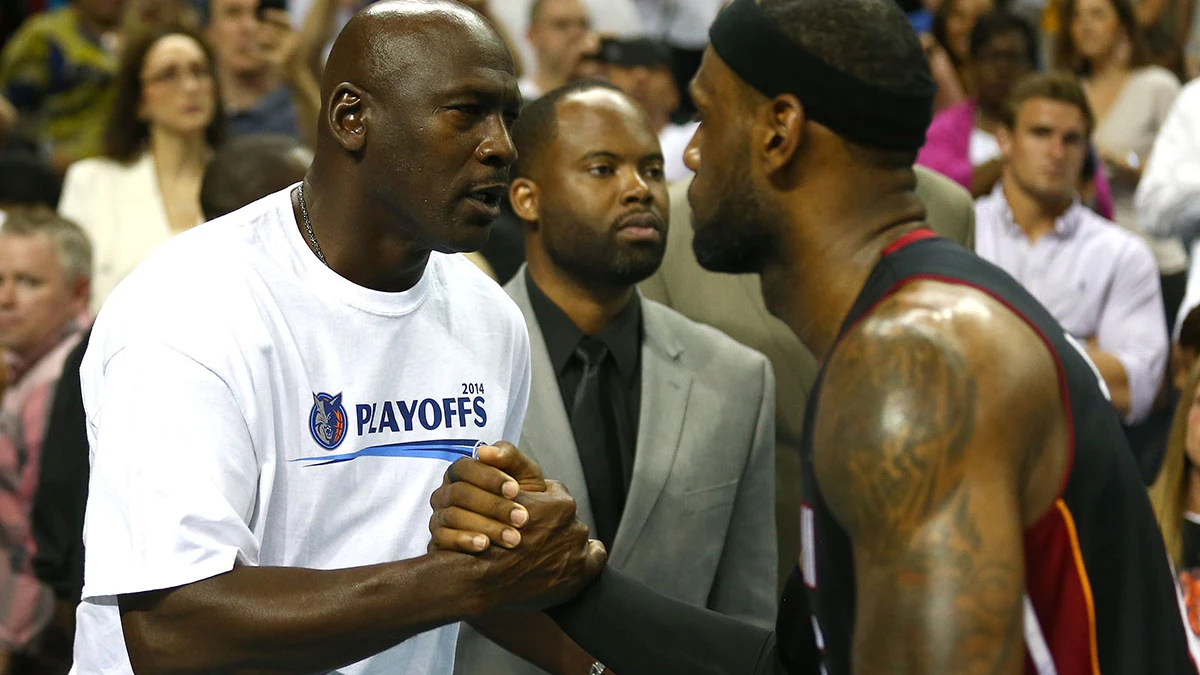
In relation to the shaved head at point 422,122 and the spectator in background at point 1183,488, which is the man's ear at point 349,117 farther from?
the spectator in background at point 1183,488

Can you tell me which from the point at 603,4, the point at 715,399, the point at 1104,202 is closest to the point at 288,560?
the point at 715,399

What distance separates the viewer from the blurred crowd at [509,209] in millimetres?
4730

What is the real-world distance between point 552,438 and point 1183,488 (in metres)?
1.97

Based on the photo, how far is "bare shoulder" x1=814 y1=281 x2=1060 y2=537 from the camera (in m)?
2.00

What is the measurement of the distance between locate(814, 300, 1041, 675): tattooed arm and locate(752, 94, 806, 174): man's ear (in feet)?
1.73

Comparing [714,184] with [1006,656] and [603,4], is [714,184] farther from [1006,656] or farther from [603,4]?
[603,4]

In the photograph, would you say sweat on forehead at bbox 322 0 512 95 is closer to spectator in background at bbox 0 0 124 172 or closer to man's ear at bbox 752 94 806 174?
man's ear at bbox 752 94 806 174

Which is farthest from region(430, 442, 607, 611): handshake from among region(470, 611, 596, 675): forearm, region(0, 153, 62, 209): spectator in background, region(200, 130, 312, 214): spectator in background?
region(0, 153, 62, 209): spectator in background

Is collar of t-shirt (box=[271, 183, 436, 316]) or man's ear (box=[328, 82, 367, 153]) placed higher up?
man's ear (box=[328, 82, 367, 153])

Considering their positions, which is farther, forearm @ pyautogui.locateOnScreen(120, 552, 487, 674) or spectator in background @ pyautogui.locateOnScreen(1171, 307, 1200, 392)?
spectator in background @ pyautogui.locateOnScreen(1171, 307, 1200, 392)

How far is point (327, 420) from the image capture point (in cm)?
258

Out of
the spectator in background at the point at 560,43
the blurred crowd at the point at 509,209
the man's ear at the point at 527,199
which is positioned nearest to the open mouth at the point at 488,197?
the man's ear at the point at 527,199

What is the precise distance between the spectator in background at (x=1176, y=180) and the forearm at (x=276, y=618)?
4.42 meters

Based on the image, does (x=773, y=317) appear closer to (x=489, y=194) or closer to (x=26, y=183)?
(x=489, y=194)
